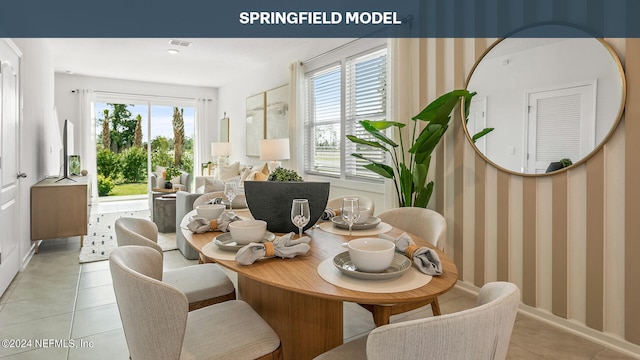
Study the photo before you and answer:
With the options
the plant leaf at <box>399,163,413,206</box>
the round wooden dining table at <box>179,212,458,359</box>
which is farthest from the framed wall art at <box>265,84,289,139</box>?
the round wooden dining table at <box>179,212,458,359</box>

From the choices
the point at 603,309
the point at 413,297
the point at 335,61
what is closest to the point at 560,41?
the point at 603,309

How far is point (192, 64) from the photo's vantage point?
6.57 meters

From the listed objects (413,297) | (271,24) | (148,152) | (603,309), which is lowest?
(603,309)

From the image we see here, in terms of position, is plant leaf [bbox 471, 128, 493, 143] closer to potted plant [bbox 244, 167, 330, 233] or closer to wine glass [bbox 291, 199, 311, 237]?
potted plant [bbox 244, 167, 330, 233]

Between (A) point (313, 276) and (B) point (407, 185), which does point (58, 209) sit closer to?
(B) point (407, 185)

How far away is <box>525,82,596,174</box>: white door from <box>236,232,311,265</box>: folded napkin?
183 centimetres

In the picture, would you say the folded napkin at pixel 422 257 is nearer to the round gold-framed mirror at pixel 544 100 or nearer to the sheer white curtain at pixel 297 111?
the round gold-framed mirror at pixel 544 100

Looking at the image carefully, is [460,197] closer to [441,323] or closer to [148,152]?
[441,323]

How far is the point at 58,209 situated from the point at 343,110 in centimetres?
341

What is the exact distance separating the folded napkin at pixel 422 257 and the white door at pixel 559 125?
155 cm

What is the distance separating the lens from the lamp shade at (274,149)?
16.1 feet

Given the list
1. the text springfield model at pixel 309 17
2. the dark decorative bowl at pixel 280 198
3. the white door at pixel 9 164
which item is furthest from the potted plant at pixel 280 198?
the text springfield model at pixel 309 17

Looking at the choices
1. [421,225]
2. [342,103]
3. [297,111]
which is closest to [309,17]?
[342,103]

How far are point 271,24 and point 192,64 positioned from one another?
2620 millimetres
